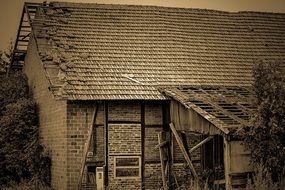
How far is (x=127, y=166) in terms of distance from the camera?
18750 mm

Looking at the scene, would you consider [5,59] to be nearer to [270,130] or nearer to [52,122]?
[52,122]

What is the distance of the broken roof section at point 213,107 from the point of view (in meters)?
15.2

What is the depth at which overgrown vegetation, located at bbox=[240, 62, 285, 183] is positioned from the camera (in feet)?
44.2

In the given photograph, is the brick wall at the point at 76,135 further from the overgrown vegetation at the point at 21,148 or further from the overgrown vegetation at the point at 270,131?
the overgrown vegetation at the point at 270,131

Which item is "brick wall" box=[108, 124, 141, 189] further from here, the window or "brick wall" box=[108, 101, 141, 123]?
"brick wall" box=[108, 101, 141, 123]

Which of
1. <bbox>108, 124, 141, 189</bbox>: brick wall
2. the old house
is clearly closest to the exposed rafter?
the old house

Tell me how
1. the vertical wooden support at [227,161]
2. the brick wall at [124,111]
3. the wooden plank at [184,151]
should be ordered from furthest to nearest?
1. the brick wall at [124,111]
2. the wooden plank at [184,151]
3. the vertical wooden support at [227,161]

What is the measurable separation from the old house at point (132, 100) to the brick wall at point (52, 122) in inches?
1.5

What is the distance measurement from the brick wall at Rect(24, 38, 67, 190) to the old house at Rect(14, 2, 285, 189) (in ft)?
0.12

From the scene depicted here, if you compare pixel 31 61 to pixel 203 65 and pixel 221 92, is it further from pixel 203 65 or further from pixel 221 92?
pixel 221 92

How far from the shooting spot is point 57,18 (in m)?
22.5

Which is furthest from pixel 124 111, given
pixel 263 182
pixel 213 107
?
pixel 263 182

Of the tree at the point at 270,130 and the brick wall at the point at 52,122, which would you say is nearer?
the tree at the point at 270,130

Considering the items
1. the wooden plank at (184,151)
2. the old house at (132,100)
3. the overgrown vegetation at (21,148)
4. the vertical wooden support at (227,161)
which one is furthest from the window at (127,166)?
the vertical wooden support at (227,161)
